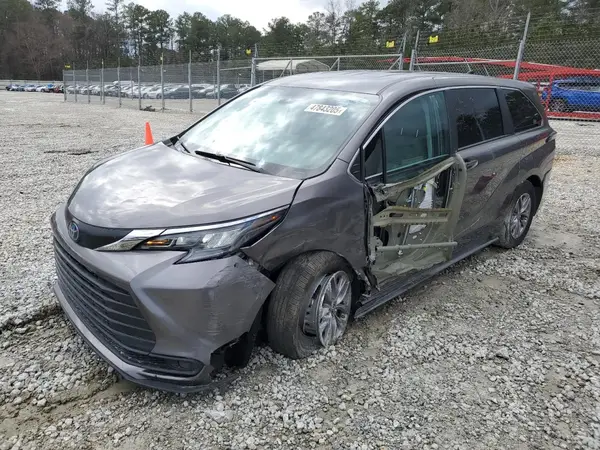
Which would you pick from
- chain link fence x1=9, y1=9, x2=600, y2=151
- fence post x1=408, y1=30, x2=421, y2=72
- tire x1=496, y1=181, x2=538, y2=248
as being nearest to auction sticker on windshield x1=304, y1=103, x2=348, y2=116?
tire x1=496, y1=181, x2=538, y2=248

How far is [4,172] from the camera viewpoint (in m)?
7.87

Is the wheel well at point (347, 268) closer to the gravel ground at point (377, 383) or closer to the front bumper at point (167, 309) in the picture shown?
the front bumper at point (167, 309)

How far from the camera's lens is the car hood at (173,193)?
2.38 metres

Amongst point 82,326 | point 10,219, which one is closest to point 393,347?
point 82,326

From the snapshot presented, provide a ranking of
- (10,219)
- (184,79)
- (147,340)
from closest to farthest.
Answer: (147,340)
(10,219)
(184,79)

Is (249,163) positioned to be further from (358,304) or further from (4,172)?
(4,172)

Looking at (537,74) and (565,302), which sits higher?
(537,74)

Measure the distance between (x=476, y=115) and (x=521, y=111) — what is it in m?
1.02

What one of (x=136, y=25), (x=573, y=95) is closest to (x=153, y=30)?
(x=136, y=25)

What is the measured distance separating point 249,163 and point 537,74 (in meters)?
18.3

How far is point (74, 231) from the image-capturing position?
2.56 m

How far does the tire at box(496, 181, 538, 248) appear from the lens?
4633mm

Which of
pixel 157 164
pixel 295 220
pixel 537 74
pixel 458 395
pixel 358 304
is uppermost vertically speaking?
pixel 537 74

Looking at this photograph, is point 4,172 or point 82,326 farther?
point 4,172
